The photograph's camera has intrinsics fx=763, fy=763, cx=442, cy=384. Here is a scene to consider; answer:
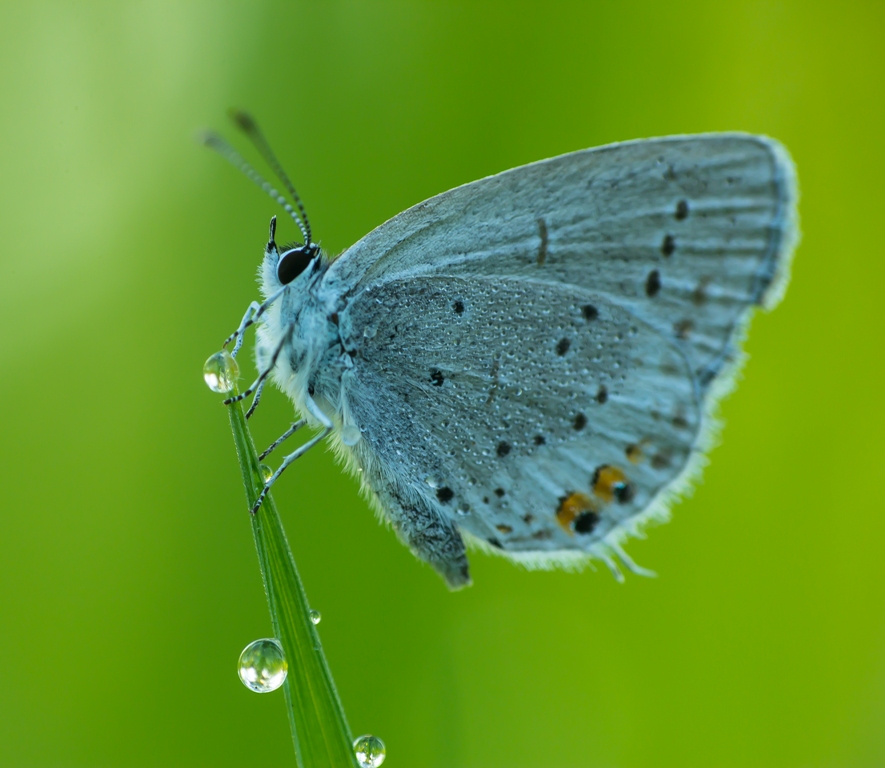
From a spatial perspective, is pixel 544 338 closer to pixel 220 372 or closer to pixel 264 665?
pixel 220 372

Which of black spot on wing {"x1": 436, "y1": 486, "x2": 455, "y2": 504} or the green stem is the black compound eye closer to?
black spot on wing {"x1": 436, "y1": 486, "x2": 455, "y2": 504}

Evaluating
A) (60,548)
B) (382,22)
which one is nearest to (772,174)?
(382,22)

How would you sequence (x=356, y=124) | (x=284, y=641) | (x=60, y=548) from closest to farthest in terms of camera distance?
1. (x=284, y=641)
2. (x=60, y=548)
3. (x=356, y=124)

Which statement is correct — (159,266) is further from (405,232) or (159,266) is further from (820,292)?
(820,292)

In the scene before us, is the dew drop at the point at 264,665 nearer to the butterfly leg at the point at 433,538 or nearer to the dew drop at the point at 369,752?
the dew drop at the point at 369,752

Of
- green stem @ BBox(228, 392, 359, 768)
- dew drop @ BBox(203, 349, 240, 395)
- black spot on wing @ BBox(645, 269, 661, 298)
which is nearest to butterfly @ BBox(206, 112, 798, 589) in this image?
black spot on wing @ BBox(645, 269, 661, 298)

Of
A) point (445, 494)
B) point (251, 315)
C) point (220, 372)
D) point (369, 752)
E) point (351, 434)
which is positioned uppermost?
point (251, 315)

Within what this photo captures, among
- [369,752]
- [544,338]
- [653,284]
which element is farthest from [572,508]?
[369,752]
